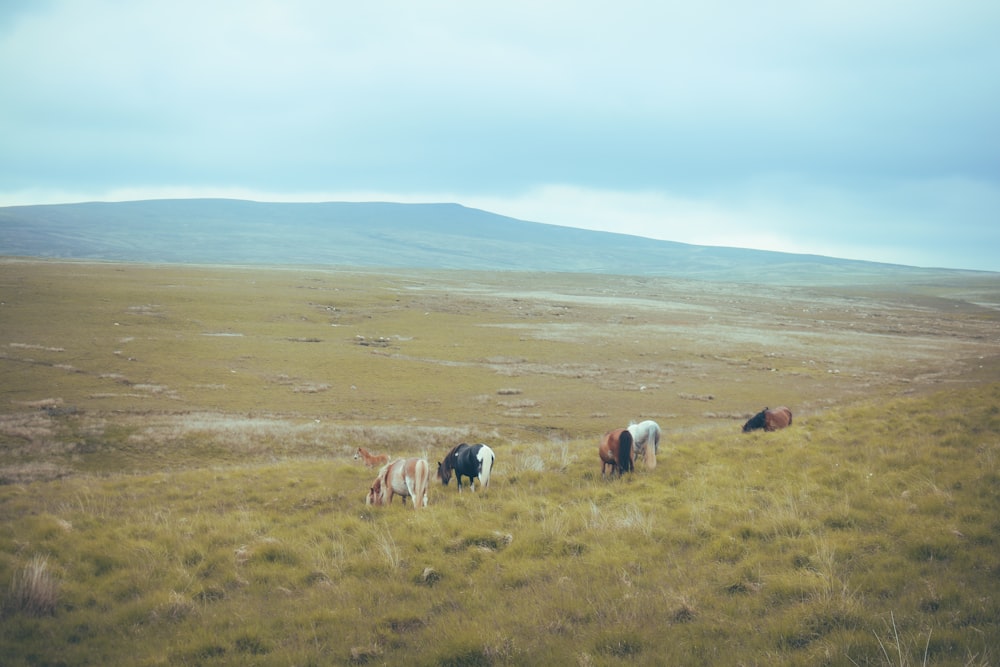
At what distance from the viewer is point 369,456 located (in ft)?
63.2

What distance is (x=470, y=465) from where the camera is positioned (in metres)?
14.3

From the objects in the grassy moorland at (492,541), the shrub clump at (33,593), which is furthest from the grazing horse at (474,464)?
the shrub clump at (33,593)

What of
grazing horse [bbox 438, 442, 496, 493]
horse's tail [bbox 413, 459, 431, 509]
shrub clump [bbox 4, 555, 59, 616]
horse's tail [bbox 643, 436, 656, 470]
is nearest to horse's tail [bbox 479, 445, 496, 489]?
grazing horse [bbox 438, 442, 496, 493]

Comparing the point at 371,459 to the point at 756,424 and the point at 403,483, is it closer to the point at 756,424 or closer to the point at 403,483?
the point at 403,483

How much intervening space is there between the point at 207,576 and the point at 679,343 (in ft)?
202

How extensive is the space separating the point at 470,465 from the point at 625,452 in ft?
12.9

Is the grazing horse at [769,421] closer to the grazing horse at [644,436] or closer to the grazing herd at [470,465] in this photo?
the grazing herd at [470,465]

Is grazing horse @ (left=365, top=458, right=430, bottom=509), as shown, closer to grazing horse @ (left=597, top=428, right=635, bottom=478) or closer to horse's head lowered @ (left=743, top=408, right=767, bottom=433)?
grazing horse @ (left=597, top=428, right=635, bottom=478)

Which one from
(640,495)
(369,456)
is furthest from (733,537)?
(369,456)

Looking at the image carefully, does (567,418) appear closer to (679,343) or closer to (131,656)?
(131,656)

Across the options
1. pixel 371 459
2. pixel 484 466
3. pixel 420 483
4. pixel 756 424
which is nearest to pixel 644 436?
pixel 484 466

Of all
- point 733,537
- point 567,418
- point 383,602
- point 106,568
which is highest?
point 733,537

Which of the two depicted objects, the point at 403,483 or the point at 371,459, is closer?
the point at 403,483

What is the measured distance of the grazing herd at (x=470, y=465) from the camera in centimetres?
1279
